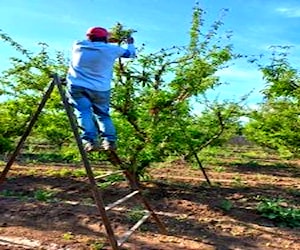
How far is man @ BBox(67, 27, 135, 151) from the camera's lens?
450 cm

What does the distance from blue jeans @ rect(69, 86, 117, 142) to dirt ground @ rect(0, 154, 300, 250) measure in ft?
3.95

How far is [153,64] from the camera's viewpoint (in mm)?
7242

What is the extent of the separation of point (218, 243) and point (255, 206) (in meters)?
1.82

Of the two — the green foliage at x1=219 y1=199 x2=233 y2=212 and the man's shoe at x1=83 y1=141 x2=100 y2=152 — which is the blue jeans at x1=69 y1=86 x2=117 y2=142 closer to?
the man's shoe at x1=83 y1=141 x2=100 y2=152

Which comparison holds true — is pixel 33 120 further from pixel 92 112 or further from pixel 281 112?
pixel 281 112

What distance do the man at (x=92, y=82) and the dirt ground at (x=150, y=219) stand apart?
120 centimetres

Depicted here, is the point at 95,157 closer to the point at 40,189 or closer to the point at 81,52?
the point at 40,189

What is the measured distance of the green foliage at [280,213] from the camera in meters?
6.33

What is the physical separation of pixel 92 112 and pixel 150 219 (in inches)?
79.4

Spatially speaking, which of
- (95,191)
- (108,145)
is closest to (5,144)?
(108,145)

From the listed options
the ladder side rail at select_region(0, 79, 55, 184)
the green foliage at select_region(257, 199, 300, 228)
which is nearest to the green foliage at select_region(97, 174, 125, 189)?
the green foliage at select_region(257, 199, 300, 228)

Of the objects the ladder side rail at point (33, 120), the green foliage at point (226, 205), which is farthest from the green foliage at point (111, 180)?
the ladder side rail at point (33, 120)

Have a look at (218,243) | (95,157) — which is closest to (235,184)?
(95,157)

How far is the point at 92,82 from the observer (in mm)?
4590
